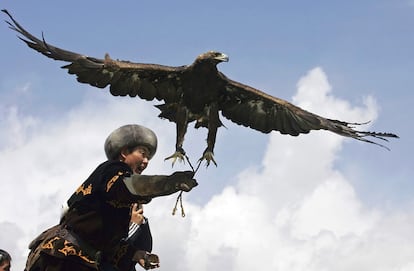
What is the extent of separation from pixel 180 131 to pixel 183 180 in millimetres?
1776

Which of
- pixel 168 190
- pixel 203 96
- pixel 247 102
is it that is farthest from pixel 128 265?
pixel 247 102

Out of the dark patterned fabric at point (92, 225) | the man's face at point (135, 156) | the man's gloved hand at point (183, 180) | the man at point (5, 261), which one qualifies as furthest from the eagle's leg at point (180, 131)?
the man at point (5, 261)

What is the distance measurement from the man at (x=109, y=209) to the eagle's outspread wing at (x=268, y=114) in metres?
1.72

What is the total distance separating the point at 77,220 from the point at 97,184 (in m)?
0.33

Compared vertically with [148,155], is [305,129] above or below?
above

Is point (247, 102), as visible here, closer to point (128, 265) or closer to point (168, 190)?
point (128, 265)

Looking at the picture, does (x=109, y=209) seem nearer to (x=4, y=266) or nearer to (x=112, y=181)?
(x=112, y=181)

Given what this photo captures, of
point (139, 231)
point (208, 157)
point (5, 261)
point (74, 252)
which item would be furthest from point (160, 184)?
point (5, 261)

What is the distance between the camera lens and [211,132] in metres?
5.83

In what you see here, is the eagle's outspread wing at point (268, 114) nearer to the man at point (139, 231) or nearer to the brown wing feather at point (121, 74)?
the brown wing feather at point (121, 74)

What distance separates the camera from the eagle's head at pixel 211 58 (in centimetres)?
619

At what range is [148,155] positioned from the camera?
191 inches

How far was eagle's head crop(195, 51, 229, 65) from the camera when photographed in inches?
244

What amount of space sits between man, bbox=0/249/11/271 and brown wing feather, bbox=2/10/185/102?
220 centimetres
